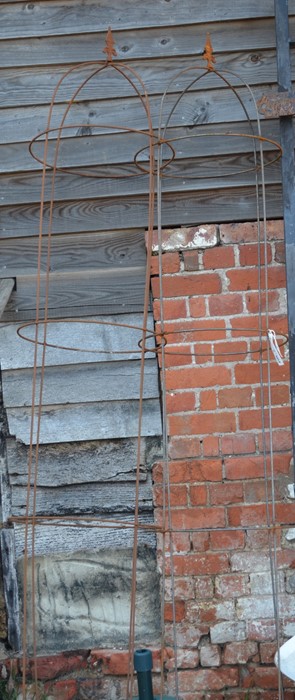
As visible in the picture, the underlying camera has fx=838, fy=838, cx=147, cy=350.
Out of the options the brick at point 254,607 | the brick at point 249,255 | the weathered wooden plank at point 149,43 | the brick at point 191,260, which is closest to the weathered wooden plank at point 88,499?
the brick at point 254,607

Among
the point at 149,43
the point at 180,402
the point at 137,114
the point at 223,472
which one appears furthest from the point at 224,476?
the point at 149,43

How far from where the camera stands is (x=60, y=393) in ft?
11.2

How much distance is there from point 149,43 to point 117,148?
0.44 m

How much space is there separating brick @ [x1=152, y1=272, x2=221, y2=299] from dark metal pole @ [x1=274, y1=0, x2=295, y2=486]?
32 centimetres

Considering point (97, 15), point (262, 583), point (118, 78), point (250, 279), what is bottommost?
point (262, 583)

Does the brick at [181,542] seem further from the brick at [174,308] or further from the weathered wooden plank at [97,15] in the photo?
the weathered wooden plank at [97,15]

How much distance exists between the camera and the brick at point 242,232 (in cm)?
333

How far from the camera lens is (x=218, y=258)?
3326mm

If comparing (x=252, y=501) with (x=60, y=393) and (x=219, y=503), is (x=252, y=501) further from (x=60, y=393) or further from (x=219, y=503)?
(x=60, y=393)

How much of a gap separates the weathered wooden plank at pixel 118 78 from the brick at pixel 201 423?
4.25 feet

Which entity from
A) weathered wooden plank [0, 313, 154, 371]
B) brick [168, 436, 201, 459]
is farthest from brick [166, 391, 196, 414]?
weathered wooden plank [0, 313, 154, 371]

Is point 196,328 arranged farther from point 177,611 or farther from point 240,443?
point 177,611

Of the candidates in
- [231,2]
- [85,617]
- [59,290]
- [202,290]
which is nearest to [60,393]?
[59,290]

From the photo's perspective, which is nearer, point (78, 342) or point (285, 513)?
point (285, 513)
